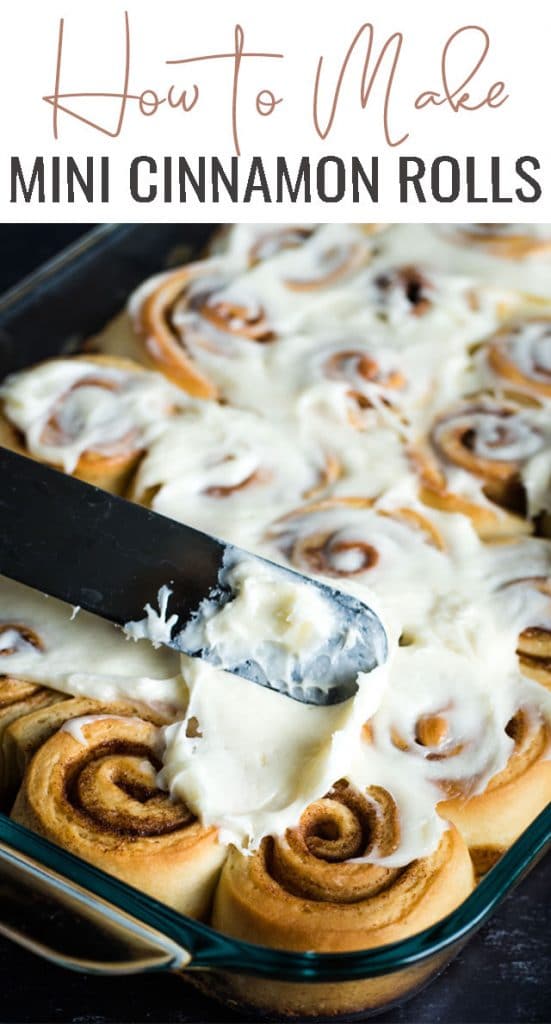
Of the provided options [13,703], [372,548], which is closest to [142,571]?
[13,703]

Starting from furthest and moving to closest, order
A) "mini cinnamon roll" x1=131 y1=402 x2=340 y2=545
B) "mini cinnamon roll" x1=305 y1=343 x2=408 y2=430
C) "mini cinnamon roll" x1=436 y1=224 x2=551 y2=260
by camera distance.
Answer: "mini cinnamon roll" x1=436 y1=224 x2=551 y2=260 < "mini cinnamon roll" x1=305 y1=343 x2=408 y2=430 < "mini cinnamon roll" x1=131 y1=402 x2=340 y2=545

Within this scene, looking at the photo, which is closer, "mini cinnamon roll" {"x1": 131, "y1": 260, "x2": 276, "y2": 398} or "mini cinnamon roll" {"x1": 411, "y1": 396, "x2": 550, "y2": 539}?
"mini cinnamon roll" {"x1": 411, "y1": 396, "x2": 550, "y2": 539}

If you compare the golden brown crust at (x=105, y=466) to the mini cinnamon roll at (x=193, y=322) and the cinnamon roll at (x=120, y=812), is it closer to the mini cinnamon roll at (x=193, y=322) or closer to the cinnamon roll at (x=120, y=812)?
the mini cinnamon roll at (x=193, y=322)

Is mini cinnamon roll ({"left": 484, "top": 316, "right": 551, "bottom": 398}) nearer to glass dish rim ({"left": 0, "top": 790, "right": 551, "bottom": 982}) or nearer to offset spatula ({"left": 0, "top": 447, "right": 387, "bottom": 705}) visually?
offset spatula ({"left": 0, "top": 447, "right": 387, "bottom": 705})

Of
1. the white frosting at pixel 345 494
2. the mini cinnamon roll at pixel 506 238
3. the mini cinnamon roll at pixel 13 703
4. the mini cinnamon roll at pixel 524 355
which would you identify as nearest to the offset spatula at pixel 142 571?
the white frosting at pixel 345 494

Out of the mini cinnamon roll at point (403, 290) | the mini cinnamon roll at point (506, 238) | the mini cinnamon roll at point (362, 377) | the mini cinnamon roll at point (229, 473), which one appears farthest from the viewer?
the mini cinnamon roll at point (506, 238)

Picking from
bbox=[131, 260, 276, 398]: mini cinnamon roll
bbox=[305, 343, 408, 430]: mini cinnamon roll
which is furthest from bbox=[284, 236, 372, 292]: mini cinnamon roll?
bbox=[305, 343, 408, 430]: mini cinnamon roll

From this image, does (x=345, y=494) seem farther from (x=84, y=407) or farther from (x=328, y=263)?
(x=328, y=263)
